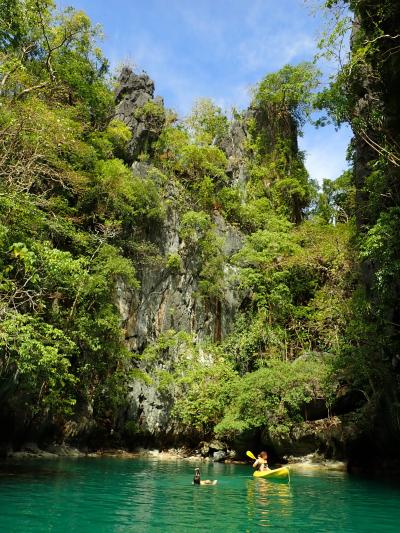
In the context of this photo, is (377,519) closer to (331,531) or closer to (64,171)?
(331,531)

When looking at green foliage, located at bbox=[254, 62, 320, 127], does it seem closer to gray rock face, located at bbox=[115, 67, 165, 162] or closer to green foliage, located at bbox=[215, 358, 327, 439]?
gray rock face, located at bbox=[115, 67, 165, 162]

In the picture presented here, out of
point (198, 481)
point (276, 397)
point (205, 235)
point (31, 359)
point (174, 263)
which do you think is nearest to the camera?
point (31, 359)

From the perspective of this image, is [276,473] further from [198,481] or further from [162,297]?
[162,297]

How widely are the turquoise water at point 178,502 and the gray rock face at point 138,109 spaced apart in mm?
17255

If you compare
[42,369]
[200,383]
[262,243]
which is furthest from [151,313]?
[42,369]

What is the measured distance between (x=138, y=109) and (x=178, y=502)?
72.8ft

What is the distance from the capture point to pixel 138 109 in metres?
27.1

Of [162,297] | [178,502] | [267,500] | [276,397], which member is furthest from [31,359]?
[162,297]

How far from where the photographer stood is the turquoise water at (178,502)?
7.31 metres

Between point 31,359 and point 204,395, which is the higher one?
point 204,395

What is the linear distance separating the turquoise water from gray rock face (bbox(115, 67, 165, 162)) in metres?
17.3

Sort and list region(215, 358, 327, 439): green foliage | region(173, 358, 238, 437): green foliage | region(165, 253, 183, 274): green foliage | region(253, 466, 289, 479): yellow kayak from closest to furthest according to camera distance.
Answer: region(253, 466, 289, 479): yellow kayak, region(215, 358, 327, 439): green foliage, region(173, 358, 238, 437): green foliage, region(165, 253, 183, 274): green foliage

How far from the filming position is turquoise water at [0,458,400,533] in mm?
7309

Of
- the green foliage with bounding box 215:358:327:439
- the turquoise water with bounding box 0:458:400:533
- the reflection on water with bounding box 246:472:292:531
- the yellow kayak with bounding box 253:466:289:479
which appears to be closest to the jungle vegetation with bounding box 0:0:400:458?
the green foliage with bounding box 215:358:327:439
